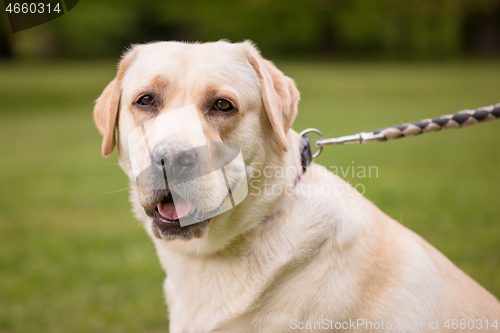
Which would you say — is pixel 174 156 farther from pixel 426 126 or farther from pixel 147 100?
pixel 426 126

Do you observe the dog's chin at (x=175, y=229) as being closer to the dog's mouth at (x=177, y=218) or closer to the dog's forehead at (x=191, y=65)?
the dog's mouth at (x=177, y=218)

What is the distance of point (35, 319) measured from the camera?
4129 millimetres

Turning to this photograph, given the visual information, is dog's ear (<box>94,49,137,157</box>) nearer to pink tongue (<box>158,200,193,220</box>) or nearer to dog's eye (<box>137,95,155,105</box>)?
dog's eye (<box>137,95,155,105</box>)

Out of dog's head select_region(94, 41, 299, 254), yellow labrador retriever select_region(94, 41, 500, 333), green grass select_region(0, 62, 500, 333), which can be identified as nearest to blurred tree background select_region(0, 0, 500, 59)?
green grass select_region(0, 62, 500, 333)

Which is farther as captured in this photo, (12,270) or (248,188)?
(12,270)

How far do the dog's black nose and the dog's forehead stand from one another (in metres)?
0.46

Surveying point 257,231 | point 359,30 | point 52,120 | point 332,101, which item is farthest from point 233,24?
point 257,231

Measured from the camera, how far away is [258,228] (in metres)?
2.56

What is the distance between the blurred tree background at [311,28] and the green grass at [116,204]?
16803 mm

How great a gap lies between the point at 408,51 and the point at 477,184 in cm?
3151

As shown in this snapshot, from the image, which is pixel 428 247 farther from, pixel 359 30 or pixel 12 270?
pixel 359 30

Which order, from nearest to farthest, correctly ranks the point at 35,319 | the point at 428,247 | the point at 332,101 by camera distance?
the point at 428,247 < the point at 35,319 < the point at 332,101

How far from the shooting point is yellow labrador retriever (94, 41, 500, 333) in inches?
93.7

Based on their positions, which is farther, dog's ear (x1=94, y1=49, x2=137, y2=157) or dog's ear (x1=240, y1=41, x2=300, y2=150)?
dog's ear (x1=94, y1=49, x2=137, y2=157)
